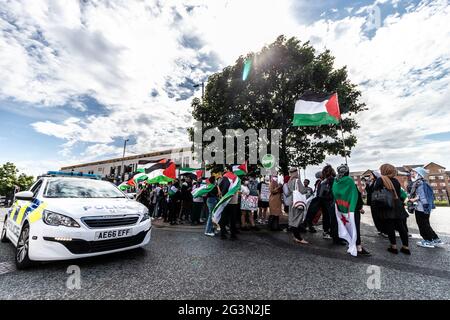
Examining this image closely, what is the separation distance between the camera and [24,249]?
3.21 metres

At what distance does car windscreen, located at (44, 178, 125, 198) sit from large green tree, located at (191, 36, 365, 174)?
10592 millimetres

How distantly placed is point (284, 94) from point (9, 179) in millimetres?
58803

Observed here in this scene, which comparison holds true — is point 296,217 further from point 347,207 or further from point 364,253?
point 364,253

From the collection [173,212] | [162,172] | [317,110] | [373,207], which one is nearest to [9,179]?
[162,172]

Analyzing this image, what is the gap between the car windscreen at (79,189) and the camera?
376 cm

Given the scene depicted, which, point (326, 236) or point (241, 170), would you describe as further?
point (241, 170)

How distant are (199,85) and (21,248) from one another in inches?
653

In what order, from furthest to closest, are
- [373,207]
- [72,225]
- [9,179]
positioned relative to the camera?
[9,179], [373,207], [72,225]

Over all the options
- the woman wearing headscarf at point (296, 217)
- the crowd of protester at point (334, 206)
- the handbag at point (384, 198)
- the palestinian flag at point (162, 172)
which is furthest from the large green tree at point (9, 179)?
the handbag at point (384, 198)

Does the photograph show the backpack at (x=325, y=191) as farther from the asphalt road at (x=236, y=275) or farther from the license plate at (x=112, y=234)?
the license plate at (x=112, y=234)

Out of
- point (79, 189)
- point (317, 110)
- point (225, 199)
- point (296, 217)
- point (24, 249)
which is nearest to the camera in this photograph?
point (24, 249)

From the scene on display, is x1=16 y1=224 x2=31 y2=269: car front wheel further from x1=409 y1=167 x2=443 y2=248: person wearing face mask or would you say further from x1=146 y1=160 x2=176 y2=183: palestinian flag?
x1=409 y1=167 x2=443 y2=248: person wearing face mask
